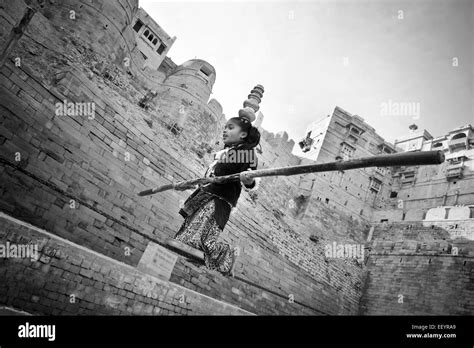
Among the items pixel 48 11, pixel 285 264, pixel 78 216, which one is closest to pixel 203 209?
pixel 78 216

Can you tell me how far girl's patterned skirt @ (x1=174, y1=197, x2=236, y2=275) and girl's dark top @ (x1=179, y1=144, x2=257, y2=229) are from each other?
9cm

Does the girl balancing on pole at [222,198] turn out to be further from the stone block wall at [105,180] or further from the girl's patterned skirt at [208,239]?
the stone block wall at [105,180]

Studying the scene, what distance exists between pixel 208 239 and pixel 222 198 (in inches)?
22.9

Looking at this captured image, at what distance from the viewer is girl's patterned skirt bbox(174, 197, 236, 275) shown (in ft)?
10.9

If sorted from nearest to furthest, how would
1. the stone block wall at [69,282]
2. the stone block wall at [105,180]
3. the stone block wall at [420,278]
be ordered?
the stone block wall at [69,282] < the stone block wall at [105,180] < the stone block wall at [420,278]

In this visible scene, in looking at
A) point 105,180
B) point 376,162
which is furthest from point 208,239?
point 105,180

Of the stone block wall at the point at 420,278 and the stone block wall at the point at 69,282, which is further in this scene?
the stone block wall at the point at 420,278

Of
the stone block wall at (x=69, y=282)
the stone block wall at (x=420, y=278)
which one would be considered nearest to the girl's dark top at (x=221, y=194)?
the stone block wall at (x=69, y=282)

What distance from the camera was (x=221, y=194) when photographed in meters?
3.56

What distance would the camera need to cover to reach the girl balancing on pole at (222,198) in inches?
133

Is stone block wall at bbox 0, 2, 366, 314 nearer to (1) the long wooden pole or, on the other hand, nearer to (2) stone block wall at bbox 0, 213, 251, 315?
(2) stone block wall at bbox 0, 213, 251, 315

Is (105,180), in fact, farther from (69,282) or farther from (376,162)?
(376,162)
